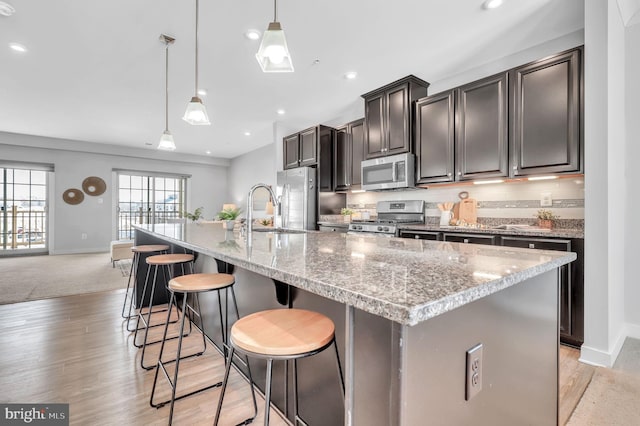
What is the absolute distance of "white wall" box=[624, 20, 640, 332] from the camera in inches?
95.0

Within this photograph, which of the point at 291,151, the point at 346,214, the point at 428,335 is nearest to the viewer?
the point at 428,335

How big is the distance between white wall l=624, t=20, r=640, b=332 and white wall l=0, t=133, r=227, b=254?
28.2 ft

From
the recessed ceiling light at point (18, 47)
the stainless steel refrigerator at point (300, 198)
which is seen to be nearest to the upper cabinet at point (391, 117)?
the stainless steel refrigerator at point (300, 198)

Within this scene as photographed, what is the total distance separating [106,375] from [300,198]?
3.24 meters

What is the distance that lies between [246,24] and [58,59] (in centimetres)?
224

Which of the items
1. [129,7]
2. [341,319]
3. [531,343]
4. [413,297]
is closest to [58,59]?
[129,7]

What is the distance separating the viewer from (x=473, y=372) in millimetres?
759

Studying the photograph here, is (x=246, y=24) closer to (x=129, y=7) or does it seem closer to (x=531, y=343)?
(x=129, y=7)

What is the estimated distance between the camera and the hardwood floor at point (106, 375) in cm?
147

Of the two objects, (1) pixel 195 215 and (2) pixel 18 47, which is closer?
(2) pixel 18 47

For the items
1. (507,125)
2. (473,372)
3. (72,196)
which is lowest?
(473,372)
